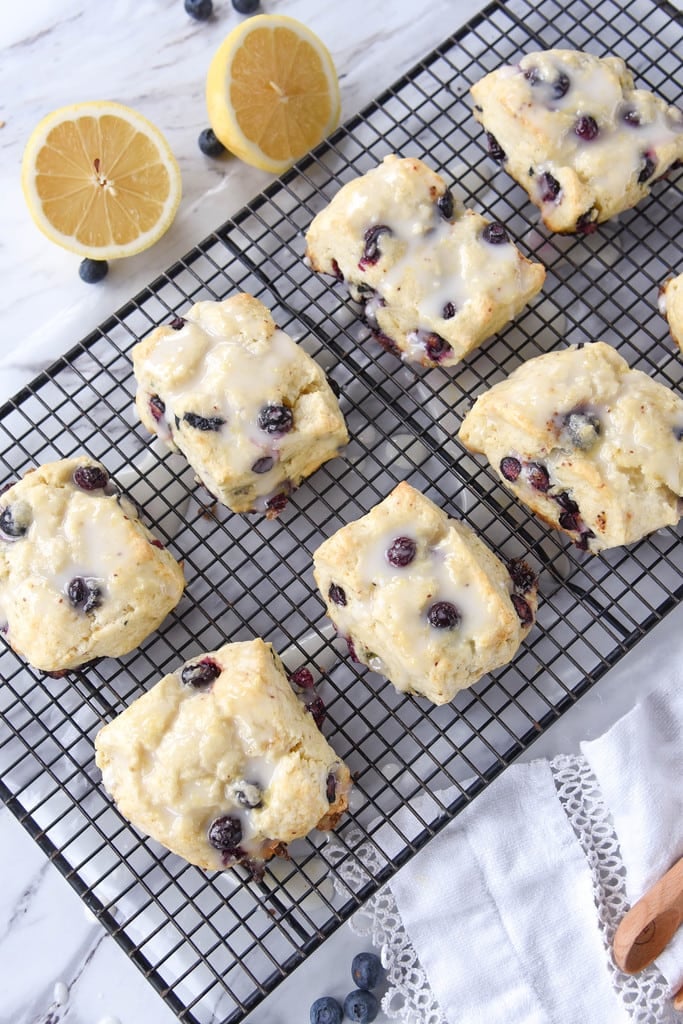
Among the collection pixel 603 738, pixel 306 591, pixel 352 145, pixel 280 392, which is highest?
pixel 352 145

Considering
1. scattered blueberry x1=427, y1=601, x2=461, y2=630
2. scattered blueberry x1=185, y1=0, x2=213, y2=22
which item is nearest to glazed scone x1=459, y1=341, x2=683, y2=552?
scattered blueberry x1=427, y1=601, x2=461, y2=630

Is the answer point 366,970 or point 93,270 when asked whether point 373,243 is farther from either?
point 366,970

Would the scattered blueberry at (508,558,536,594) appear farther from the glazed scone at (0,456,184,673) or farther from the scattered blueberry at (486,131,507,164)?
the scattered blueberry at (486,131,507,164)

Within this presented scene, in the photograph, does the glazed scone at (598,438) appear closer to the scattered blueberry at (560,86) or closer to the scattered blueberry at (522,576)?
the scattered blueberry at (522,576)

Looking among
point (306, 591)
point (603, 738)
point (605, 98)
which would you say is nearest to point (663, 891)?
point (603, 738)

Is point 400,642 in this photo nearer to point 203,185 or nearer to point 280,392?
point 280,392
